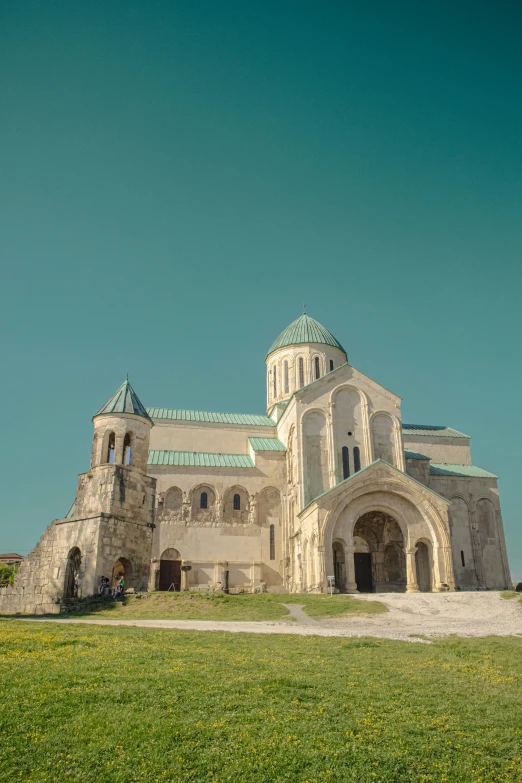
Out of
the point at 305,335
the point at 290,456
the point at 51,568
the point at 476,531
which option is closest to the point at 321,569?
the point at 290,456

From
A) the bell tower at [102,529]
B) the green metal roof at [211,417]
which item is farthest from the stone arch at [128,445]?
the green metal roof at [211,417]

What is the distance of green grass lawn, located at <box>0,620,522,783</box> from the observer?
577 centimetres

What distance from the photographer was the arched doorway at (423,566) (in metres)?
32.9

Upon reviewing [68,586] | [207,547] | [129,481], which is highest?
[129,481]

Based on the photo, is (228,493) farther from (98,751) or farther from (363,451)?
(98,751)

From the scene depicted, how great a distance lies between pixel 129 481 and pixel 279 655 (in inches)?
642

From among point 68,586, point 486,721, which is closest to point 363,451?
point 68,586

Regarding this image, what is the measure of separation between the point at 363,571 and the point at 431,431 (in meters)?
15.1

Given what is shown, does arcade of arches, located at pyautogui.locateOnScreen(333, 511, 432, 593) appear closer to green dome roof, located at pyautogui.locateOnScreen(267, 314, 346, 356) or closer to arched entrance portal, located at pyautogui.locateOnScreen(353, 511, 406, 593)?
arched entrance portal, located at pyautogui.locateOnScreen(353, 511, 406, 593)

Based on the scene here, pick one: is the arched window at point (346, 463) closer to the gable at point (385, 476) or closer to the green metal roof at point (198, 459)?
the gable at point (385, 476)

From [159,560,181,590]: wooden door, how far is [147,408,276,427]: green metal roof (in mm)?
10853

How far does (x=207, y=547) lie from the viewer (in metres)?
35.3

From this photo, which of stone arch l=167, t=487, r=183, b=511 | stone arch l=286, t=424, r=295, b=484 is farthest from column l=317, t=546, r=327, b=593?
stone arch l=167, t=487, r=183, b=511

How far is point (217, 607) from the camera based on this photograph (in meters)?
21.4
